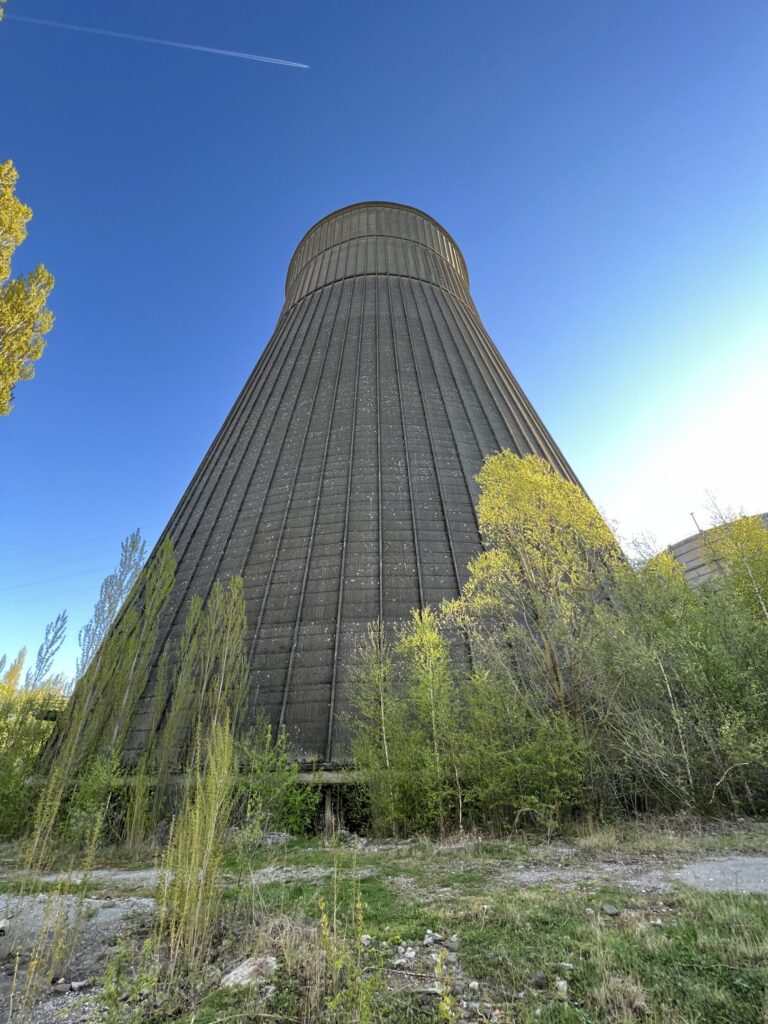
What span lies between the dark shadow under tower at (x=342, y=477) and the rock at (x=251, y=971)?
788 cm

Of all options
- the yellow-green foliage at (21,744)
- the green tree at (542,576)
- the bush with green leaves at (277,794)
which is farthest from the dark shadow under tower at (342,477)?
the green tree at (542,576)

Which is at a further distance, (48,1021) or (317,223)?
(317,223)

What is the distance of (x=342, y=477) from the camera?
15906mm

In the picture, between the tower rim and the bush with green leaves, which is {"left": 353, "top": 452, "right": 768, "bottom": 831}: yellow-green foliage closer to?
the bush with green leaves

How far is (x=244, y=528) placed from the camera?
51.1 ft

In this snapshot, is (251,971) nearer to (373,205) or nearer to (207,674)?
(207,674)

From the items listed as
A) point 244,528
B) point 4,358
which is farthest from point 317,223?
point 4,358

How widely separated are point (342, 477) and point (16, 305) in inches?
409

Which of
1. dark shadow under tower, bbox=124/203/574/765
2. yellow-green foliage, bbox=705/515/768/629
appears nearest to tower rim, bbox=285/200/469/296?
dark shadow under tower, bbox=124/203/574/765

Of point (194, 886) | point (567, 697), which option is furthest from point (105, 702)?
point (567, 697)

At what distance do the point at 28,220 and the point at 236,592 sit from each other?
335 inches

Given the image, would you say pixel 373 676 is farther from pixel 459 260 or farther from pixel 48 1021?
pixel 459 260

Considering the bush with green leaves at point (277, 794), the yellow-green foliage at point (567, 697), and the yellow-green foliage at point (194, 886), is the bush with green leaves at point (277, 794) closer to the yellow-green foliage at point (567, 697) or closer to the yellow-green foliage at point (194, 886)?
the yellow-green foliage at point (567, 697)

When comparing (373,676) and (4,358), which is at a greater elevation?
(4,358)
